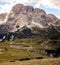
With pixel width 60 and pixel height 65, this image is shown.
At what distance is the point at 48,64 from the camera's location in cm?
5312

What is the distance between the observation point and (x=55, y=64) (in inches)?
2041

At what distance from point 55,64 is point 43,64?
3.31 metres

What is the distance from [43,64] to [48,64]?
131 cm

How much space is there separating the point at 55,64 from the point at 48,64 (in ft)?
6.92

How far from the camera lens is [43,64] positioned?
2099 inches
